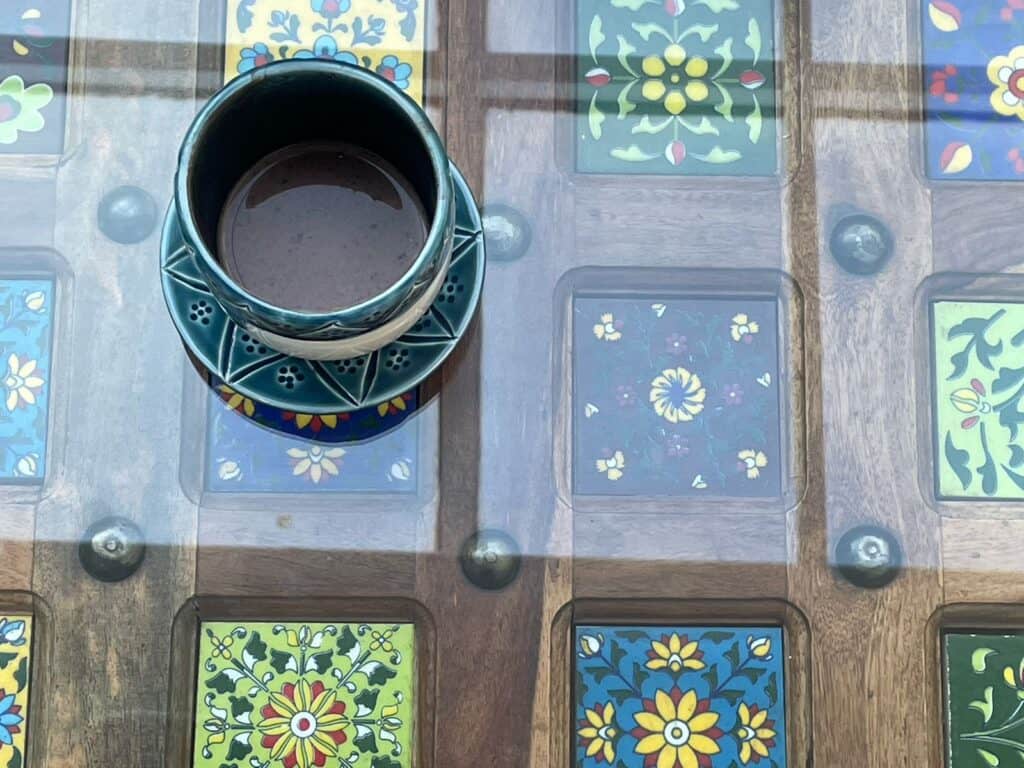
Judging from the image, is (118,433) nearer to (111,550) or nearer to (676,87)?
(111,550)

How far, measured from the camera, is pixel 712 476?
71cm

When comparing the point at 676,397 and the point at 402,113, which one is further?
the point at 676,397

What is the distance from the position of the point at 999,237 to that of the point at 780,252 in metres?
0.14

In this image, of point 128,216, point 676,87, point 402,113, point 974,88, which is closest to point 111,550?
point 128,216

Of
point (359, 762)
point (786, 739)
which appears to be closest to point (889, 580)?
point (786, 739)

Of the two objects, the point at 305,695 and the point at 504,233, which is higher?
the point at 504,233

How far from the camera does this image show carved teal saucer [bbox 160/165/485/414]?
0.66m

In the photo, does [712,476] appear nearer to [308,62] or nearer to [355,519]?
[355,519]

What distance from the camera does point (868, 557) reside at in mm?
701

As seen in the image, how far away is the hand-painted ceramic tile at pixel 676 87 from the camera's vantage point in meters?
0.73

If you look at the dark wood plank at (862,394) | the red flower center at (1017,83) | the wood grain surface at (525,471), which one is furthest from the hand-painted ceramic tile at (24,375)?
the red flower center at (1017,83)

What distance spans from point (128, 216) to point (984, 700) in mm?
579

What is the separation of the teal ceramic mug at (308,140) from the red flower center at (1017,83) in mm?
387

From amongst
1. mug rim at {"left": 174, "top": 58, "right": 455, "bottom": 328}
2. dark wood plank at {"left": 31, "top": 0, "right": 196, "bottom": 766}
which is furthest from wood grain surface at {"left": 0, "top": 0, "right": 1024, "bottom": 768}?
mug rim at {"left": 174, "top": 58, "right": 455, "bottom": 328}
